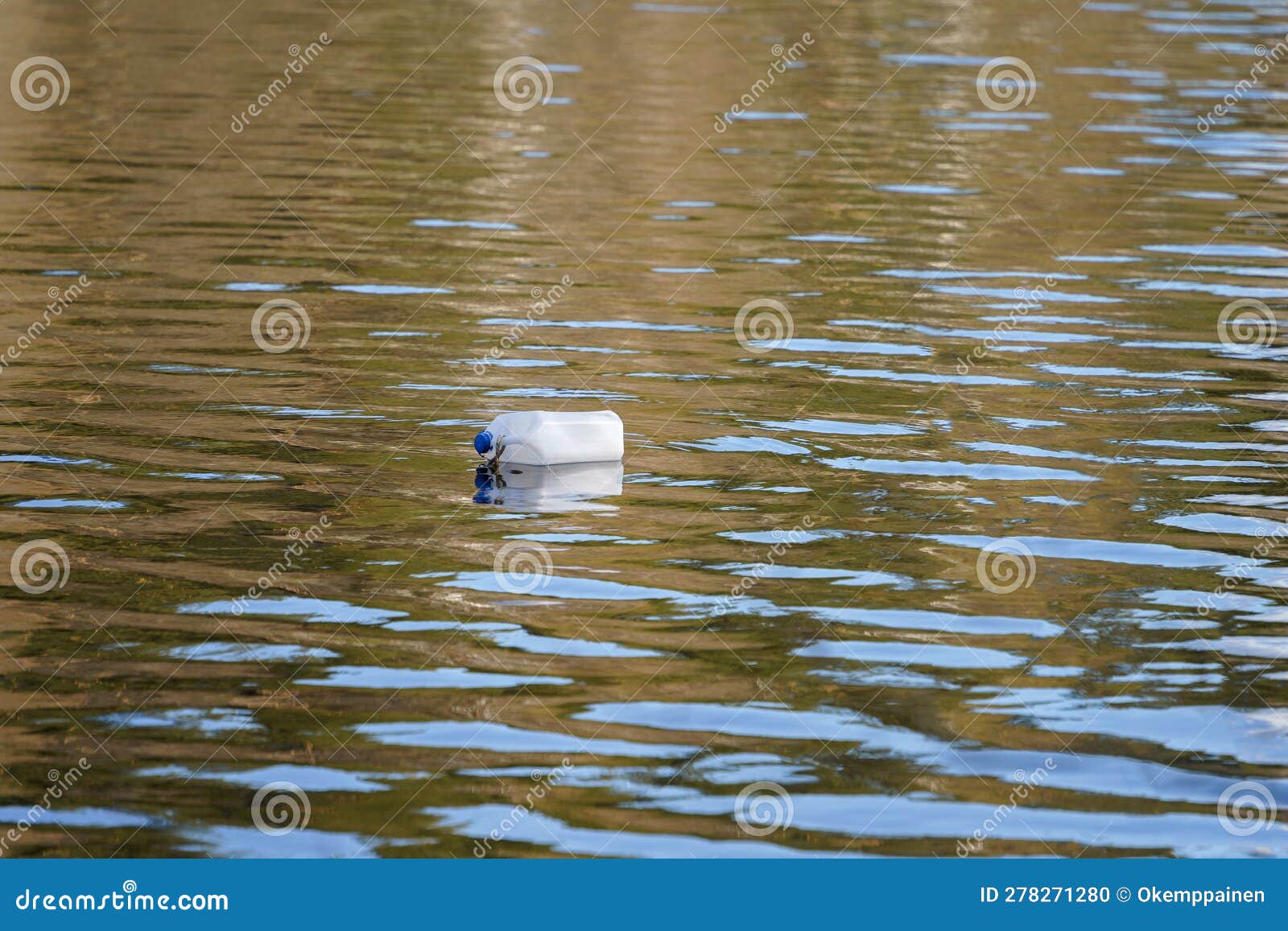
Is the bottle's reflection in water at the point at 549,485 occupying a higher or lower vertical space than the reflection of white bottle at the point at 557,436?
lower

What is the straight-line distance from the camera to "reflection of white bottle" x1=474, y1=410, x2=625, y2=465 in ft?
32.4

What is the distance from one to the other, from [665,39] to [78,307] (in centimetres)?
2133

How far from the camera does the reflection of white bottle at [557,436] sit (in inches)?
389

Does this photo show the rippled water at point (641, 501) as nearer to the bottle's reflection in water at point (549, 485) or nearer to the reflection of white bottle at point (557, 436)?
the bottle's reflection in water at point (549, 485)

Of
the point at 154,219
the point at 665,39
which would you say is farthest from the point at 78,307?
the point at 665,39

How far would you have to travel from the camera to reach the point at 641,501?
933 cm

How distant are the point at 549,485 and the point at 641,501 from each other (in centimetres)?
66

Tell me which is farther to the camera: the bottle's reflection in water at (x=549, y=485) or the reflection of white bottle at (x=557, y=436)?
the reflection of white bottle at (x=557, y=436)

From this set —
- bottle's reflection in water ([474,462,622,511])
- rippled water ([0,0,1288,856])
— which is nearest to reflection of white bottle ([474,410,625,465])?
bottle's reflection in water ([474,462,622,511])

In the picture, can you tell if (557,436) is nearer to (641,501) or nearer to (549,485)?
(549,485)

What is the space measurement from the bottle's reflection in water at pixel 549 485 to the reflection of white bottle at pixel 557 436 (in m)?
0.06

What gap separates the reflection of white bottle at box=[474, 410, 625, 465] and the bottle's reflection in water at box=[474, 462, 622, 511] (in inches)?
2.2

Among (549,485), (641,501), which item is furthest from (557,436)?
(641,501)

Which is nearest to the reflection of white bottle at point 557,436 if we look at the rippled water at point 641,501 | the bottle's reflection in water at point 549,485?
the bottle's reflection in water at point 549,485
